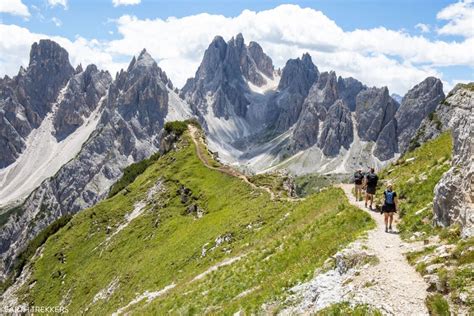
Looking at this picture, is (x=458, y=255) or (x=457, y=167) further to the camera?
(x=457, y=167)

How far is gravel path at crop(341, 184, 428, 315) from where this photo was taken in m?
16.1

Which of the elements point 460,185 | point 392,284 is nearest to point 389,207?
point 460,185

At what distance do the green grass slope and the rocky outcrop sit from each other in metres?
4.77

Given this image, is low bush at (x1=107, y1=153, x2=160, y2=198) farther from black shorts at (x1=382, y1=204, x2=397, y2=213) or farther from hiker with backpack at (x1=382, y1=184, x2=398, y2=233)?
black shorts at (x1=382, y1=204, x2=397, y2=213)

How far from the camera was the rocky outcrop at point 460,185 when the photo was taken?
20.5 metres

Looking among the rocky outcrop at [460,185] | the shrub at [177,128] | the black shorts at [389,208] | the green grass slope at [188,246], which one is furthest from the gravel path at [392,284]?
the shrub at [177,128]

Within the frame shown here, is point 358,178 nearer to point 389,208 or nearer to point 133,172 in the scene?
point 389,208

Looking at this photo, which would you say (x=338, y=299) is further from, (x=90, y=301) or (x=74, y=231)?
(x=74, y=231)

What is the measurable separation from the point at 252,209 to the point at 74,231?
139ft

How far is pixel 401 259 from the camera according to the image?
66.6 ft

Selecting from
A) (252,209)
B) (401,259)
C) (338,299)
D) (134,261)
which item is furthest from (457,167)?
(134,261)

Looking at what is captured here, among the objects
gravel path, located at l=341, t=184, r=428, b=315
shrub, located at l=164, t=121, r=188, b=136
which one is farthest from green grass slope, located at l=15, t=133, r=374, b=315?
shrub, located at l=164, t=121, r=188, b=136

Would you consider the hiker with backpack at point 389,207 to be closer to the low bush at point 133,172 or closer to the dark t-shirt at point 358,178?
the dark t-shirt at point 358,178

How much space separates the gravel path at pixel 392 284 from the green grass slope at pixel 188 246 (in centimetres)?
331
